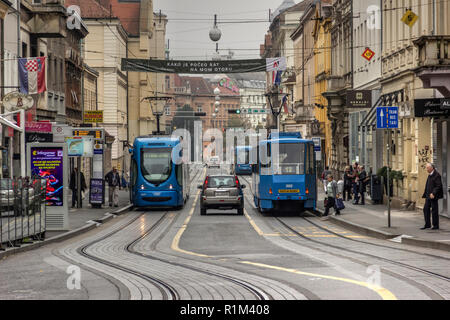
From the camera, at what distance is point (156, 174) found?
38781mm

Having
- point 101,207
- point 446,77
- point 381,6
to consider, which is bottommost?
point 101,207

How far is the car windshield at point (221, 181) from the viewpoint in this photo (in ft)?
114

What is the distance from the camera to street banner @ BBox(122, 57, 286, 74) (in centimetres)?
4138

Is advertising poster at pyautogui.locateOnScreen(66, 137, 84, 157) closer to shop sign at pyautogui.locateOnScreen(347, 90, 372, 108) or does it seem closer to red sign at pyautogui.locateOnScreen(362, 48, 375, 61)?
shop sign at pyautogui.locateOnScreen(347, 90, 372, 108)

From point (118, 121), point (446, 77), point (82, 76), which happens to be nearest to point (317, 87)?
point (82, 76)

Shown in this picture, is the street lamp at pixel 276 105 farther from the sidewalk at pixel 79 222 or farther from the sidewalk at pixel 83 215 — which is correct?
the sidewalk at pixel 83 215

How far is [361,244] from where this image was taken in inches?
827

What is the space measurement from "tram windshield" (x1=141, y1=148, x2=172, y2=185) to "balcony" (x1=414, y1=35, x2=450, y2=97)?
A: 16150 millimetres

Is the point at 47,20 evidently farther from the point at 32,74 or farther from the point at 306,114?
the point at 306,114

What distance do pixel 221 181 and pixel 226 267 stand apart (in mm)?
19870

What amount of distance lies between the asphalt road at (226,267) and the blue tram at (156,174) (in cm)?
1214

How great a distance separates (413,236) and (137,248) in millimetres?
6530

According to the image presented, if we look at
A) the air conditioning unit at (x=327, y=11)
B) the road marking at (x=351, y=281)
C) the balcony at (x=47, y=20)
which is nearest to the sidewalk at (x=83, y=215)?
the balcony at (x=47, y=20)
